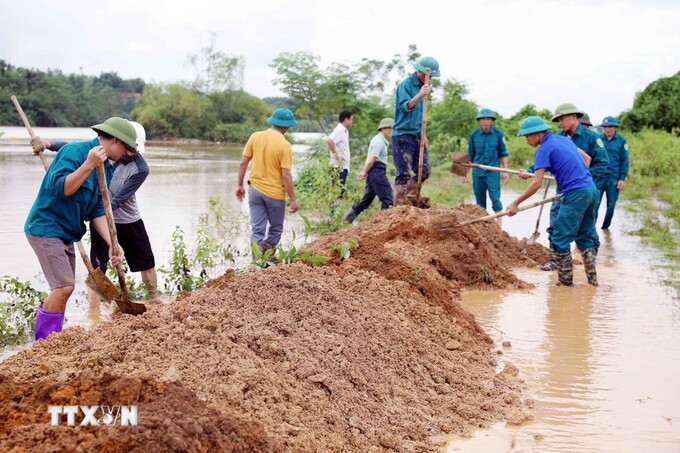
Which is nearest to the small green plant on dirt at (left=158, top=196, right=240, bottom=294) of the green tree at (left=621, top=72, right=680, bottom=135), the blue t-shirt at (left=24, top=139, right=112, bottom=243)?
the blue t-shirt at (left=24, top=139, right=112, bottom=243)

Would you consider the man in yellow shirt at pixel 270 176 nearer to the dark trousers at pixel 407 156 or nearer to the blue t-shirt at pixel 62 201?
the dark trousers at pixel 407 156

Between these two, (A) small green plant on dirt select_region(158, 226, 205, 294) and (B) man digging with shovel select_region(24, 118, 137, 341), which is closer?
(B) man digging with shovel select_region(24, 118, 137, 341)

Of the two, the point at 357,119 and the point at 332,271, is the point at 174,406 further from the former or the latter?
the point at 357,119

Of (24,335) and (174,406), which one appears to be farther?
(24,335)

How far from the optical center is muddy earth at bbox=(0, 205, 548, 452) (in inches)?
125

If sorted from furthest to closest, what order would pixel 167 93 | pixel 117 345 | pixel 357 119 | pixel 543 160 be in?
pixel 167 93 → pixel 357 119 → pixel 543 160 → pixel 117 345

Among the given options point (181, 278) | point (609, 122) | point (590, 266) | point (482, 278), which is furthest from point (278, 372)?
point (609, 122)

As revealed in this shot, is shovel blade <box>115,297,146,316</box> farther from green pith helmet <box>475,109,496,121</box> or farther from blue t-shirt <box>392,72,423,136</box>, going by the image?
green pith helmet <box>475,109,496,121</box>

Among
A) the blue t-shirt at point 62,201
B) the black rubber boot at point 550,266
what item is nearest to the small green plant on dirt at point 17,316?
the blue t-shirt at point 62,201

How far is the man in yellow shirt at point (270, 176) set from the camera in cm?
805

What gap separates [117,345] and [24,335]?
250 cm

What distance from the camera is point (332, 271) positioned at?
599 centimetres

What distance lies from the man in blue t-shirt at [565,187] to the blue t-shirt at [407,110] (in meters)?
2.12

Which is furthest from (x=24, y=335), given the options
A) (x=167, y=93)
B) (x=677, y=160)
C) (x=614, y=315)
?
(x=167, y=93)
